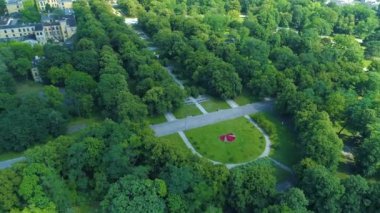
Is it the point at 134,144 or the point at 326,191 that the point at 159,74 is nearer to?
the point at 134,144

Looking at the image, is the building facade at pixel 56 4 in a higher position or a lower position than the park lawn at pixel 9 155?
higher

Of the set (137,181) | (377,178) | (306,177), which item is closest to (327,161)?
(306,177)

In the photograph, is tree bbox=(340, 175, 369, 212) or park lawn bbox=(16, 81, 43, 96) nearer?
tree bbox=(340, 175, 369, 212)

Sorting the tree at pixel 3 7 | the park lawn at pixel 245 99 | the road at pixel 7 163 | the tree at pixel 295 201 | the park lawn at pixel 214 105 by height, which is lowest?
the road at pixel 7 163

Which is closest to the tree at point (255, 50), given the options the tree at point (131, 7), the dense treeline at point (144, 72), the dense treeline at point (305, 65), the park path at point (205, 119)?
the dense treeline at point (305, 65)

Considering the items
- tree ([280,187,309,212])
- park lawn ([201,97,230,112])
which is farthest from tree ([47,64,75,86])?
tree ([280,187,309,212])

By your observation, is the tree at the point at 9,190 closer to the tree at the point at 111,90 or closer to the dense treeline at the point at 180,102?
the dense treeline at the point at 180,102

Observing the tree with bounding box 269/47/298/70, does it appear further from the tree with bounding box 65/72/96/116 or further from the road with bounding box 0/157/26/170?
the road with bounding box 0/157/26/170
